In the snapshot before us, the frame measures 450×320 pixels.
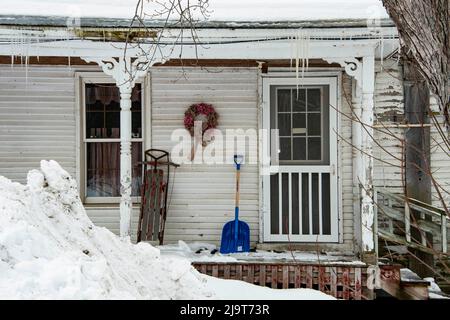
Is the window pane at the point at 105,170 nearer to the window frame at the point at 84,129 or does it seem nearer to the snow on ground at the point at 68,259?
the window frame at the point at 84,129

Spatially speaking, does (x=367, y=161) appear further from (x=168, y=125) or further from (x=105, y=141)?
(x=105, y=141)

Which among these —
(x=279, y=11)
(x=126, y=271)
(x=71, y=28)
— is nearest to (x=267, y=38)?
(x=279, y=11)

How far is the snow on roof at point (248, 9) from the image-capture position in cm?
734

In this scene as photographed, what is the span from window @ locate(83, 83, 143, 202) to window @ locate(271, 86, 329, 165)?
92.6 inches

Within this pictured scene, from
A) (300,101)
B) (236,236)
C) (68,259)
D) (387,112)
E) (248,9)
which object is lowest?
(236,236)

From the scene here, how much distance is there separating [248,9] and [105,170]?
368 cm

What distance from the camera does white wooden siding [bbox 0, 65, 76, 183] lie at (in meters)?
9.08

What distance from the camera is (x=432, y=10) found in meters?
2.36

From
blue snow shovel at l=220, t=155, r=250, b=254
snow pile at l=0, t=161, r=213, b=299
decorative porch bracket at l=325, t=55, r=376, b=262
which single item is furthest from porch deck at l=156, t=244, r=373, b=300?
snow pile at l=0, t=161, r=213, b=299

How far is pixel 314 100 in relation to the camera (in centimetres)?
903

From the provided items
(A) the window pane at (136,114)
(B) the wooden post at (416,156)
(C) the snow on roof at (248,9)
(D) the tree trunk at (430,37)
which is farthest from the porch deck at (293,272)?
(D) the tree trunk at (430,37)

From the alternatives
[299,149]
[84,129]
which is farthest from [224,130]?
[84,129]

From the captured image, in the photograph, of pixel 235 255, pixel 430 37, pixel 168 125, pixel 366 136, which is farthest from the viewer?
pixel 168 125

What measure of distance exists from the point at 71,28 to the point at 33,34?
1.71 ft
